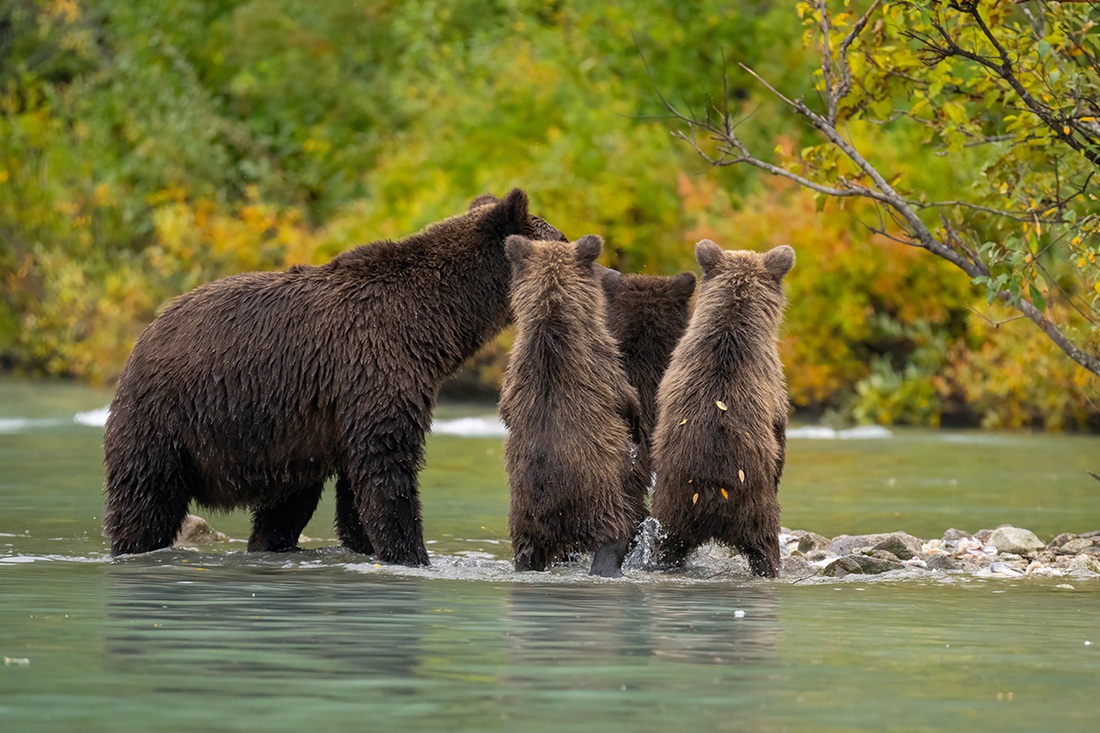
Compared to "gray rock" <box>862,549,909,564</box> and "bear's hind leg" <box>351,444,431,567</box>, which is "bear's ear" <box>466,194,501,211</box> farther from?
"gray rock" <box>862,549,909,564</box>

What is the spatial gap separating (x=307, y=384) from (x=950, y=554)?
3.85 m

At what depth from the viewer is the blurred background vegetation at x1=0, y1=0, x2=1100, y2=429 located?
23.4m

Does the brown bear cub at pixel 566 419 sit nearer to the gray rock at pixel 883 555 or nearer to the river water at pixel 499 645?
the river water at pixel 499 645

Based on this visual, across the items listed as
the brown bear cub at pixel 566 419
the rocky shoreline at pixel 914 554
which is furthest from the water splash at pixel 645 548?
the brown bear cub at pixel 566 419

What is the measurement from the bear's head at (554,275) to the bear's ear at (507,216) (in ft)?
1.46

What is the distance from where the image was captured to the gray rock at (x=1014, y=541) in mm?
10383

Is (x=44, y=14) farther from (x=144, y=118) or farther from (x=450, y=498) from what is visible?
(x=450, y=498)

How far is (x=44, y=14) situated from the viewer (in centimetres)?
3894

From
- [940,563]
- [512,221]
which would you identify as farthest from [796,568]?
[512,221]

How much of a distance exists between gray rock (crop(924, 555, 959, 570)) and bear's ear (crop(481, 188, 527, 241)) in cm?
283

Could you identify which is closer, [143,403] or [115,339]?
[143,403]

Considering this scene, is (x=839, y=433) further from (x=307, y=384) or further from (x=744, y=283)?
(x=307, y=384)

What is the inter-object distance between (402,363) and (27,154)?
87.0ft

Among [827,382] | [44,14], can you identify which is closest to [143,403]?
[827,382]
